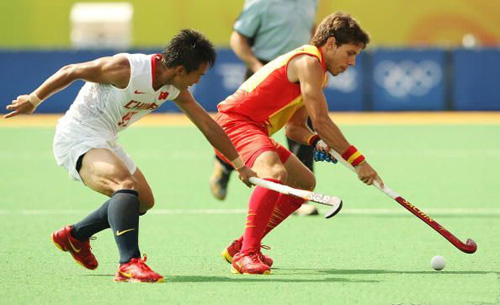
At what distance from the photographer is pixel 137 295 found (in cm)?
568

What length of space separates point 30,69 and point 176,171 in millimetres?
9397

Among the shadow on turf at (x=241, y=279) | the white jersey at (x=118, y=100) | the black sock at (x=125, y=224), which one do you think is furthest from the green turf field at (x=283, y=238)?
the white jersey at (x=118, y=100)

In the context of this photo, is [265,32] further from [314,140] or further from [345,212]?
[314,140]

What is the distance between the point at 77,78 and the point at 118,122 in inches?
20.8

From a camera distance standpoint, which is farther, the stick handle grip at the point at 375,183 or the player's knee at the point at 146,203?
the player's knee at the point at 146,203

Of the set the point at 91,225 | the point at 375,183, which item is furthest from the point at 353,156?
the point at 91,225

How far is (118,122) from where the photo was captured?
659cm

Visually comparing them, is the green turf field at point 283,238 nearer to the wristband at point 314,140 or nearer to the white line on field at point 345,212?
the white line on field at point 345,212

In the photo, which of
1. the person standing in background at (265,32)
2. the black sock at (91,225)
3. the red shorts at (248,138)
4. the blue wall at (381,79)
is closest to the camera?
the black sock at (91,225)

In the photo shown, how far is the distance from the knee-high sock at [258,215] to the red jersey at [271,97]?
0.56 metres

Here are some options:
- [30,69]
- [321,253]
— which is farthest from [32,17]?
[321,253]

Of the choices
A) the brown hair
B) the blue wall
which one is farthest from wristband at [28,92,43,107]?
the blue wall

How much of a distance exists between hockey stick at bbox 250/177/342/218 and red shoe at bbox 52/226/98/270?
1026 millimetres

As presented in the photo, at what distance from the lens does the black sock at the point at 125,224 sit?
6051 mm
